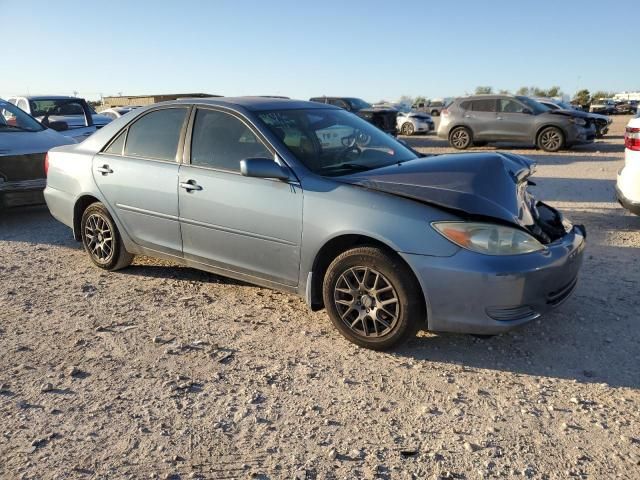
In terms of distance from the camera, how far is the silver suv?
49.9ft

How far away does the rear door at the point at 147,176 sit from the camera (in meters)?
4.53

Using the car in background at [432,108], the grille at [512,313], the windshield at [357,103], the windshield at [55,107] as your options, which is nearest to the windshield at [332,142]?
the grille at [512,313]

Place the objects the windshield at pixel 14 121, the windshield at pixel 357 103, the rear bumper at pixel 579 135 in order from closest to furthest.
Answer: the windshield at pixel 14 121 < the rear bumper at pixel 579 135 < the windshield at pixel 357 103

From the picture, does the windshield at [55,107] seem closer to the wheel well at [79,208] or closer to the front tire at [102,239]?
the wheel well at [79,208]

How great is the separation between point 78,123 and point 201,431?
11475 mm

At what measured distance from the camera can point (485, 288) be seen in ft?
10.6

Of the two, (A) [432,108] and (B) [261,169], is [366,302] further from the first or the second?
(A) [432,108]

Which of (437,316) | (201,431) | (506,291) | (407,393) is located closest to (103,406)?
(201,431)

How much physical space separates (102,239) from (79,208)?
430 millimetres

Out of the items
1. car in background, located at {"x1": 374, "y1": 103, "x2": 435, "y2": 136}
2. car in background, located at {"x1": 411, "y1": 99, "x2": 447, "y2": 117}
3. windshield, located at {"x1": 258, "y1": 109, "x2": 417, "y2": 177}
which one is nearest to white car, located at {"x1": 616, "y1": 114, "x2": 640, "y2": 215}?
windshield, located at {"x1": 258, "y1": 109, "x2": 417, "y2": 177}

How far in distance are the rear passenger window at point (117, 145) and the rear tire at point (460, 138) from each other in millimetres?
13203

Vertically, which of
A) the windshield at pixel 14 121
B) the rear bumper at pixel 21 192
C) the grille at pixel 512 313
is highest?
the windshield at pixel 14 121

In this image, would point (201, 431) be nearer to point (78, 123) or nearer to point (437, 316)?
point (437, 316)

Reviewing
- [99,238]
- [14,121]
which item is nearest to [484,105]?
[14,121]
